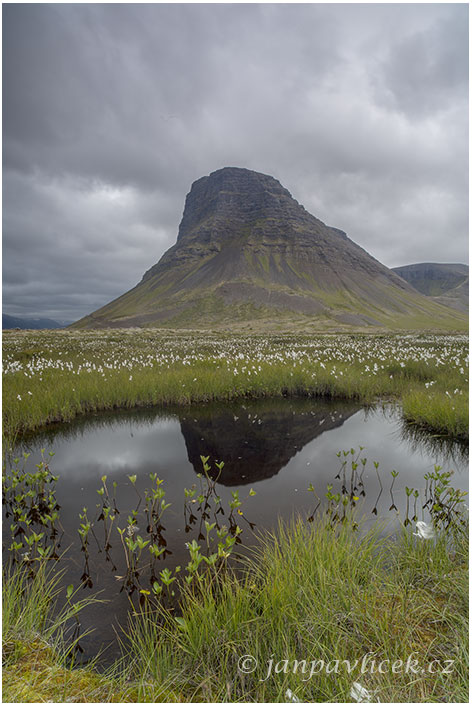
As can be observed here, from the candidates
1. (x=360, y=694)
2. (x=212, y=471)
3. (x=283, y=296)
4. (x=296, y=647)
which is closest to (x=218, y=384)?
(x=212, y=471)

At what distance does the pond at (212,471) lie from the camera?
4195 mm

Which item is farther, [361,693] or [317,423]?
[317,423]

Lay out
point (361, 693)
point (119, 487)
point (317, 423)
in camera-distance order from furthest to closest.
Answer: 1. point (317, 423)
2. point (119, 487)
3. point (361, 693)

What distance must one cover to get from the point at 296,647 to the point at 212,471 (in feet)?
15.5

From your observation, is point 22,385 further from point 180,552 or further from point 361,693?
point 361,693

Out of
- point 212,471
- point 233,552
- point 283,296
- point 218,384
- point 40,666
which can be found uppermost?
point 283,296

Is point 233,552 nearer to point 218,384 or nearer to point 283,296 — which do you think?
point 218,384

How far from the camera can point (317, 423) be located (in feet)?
35.6

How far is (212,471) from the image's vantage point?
7129 mm

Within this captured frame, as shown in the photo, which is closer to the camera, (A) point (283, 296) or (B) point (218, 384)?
(B) point (218, 384)

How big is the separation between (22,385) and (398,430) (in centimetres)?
1283

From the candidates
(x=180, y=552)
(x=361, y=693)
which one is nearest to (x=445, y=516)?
(x=361, y=693)

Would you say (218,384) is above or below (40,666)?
above

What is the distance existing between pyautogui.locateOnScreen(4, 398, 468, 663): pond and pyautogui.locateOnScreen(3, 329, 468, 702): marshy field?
0.04 meters
